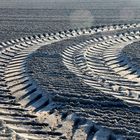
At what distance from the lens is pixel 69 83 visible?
7.50 metres

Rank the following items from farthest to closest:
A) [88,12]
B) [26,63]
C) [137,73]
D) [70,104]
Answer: [88,12] < [26,63] < [137,73] < [70,104]

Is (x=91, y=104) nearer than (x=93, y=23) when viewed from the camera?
Yes

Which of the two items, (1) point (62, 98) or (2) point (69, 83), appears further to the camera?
(2) point (69, 83)

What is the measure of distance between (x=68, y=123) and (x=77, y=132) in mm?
324

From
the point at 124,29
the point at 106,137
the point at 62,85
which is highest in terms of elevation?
the point at 124,29

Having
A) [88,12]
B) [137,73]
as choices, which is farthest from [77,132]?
[88,12]

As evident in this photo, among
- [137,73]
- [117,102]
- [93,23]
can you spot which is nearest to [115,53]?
[137,73]

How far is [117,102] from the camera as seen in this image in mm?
6402

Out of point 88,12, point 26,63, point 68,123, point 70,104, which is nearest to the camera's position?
point 68,123

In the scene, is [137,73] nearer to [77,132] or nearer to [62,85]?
[62,85]

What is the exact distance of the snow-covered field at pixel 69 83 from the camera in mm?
5395

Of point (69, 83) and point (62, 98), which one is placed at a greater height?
point (69, 83)

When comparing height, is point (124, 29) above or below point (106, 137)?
above

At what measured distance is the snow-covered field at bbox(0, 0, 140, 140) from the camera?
5.39m
